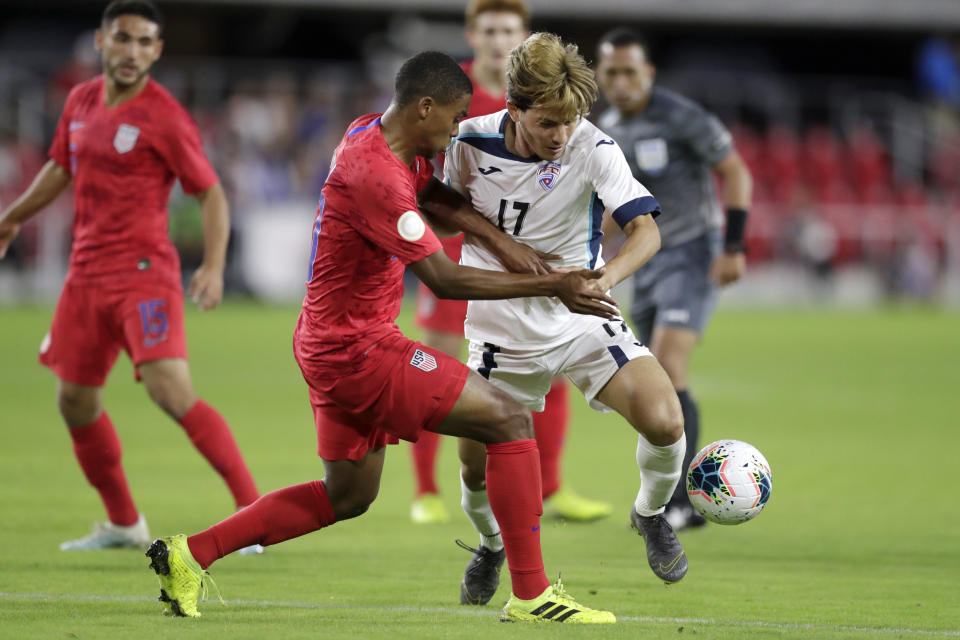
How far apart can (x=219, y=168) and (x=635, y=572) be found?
62.2ft

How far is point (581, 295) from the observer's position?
15.7 feet

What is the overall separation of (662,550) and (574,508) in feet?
7.51

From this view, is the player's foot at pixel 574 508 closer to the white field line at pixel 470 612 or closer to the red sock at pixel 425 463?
the red sock at pixel 425 463

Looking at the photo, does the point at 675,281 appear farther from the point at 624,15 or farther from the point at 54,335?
the point at 624,15

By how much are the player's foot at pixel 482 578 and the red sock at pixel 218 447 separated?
151 centimetres

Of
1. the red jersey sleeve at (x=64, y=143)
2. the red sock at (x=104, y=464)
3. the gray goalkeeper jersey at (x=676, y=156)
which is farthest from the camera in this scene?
the gray goalkeeper jersey at (x=676, y=156)

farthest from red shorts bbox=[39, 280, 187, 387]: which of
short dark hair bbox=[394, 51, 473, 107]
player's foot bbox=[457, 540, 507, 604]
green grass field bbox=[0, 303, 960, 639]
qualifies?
short dark hair bbox=[394, 51, 473, 107]

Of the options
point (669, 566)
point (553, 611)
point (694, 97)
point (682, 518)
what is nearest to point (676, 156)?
point (682, 518)

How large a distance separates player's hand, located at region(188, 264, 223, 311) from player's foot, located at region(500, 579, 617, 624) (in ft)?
7.99

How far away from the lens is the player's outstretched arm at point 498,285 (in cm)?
478

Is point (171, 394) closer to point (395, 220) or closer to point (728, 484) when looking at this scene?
point (395, 220)

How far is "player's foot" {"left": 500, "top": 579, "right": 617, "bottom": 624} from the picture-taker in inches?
191

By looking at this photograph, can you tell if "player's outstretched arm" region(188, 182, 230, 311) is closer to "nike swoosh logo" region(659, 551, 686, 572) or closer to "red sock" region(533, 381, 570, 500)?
"red sock" region(533, 381, 570, 500)

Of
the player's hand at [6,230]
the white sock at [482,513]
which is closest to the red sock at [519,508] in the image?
the white sock at [482,513]
